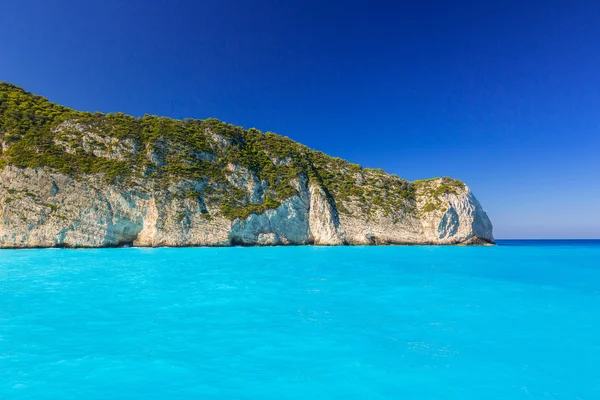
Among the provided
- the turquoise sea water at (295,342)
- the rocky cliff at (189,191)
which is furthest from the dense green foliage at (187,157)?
the turquoise sea water at (295,342)

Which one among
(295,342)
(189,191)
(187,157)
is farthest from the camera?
(187,157)

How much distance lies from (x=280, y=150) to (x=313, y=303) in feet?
182

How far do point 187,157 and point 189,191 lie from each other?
24.0 feet

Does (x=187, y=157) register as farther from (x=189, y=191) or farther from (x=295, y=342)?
(x=295, y=342)

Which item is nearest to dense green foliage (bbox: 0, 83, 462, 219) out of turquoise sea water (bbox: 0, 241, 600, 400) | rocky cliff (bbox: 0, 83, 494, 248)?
rocky cliff (bbox: 0, 83, 494, 248)

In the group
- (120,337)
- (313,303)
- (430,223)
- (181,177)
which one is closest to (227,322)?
(120,337)

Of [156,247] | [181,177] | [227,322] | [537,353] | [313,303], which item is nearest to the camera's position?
[537,353]

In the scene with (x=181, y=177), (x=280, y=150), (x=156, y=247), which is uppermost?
(x=280, y=150)

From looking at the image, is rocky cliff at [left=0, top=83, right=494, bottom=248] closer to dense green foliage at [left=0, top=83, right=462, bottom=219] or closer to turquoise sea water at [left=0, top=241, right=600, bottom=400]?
dense green foliage at [left=0, top=83, right=462, bottom=219]

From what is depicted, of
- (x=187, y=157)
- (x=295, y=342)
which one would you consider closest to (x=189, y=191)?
(x=187, y=157)

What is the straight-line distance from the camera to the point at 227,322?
388 inches

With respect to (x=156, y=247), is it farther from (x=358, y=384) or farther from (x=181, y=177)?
(x=358, y=384)

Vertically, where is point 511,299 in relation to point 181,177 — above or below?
below

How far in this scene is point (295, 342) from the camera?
27.0ft
